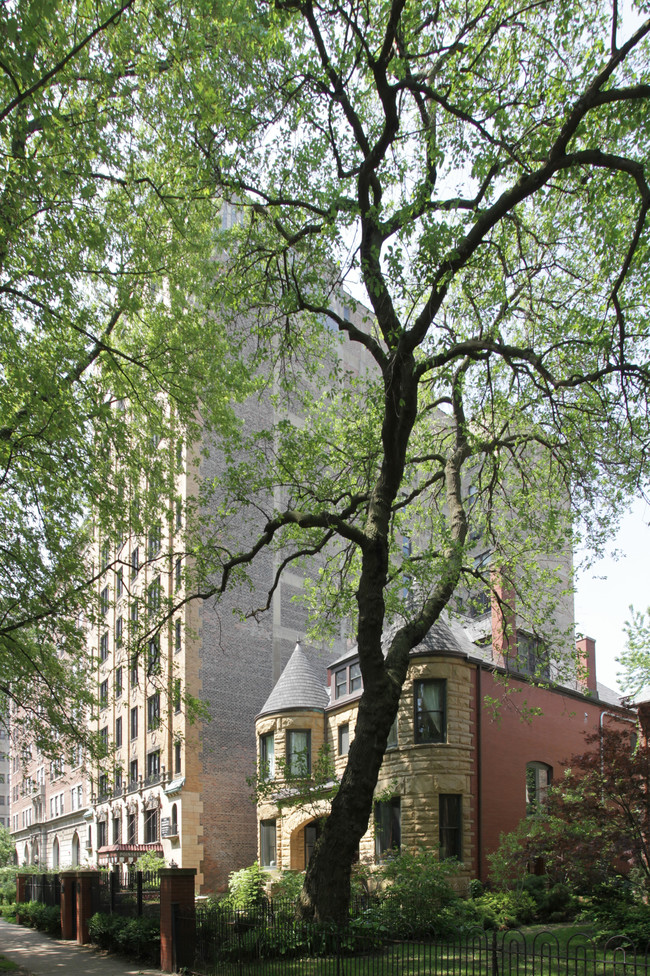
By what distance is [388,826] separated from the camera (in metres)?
25.2

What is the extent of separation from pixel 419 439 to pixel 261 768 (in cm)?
931

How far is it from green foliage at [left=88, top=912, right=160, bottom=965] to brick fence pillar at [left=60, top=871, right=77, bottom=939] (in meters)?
3.35

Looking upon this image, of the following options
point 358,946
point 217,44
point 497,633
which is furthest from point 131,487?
point 497,633

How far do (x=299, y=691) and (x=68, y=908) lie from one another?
10.8 m

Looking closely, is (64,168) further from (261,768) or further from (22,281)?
(261,768)

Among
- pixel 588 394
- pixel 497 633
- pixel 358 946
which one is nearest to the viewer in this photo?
pixel 358 946

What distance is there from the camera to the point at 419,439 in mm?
22016

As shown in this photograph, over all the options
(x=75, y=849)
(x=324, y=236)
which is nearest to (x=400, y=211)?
(x=324, y=236)

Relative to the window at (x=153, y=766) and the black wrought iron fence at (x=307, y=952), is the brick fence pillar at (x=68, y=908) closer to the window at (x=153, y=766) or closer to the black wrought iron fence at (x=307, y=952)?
the black wrought iron fence at (x=307, y=952)

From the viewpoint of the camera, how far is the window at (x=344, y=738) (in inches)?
1148

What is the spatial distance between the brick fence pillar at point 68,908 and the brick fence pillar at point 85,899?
993mm

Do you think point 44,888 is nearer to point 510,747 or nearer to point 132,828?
point 132,828

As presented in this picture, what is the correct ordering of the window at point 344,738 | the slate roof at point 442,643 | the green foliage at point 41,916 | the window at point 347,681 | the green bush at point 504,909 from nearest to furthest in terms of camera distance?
the green bush at point 504,909 < the green foliage at point 41,916 < the slate roof at point 442,643 < the window at point 344,738 < the window at point 347,681

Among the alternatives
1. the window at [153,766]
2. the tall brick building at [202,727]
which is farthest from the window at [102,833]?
the window at [153,766]
